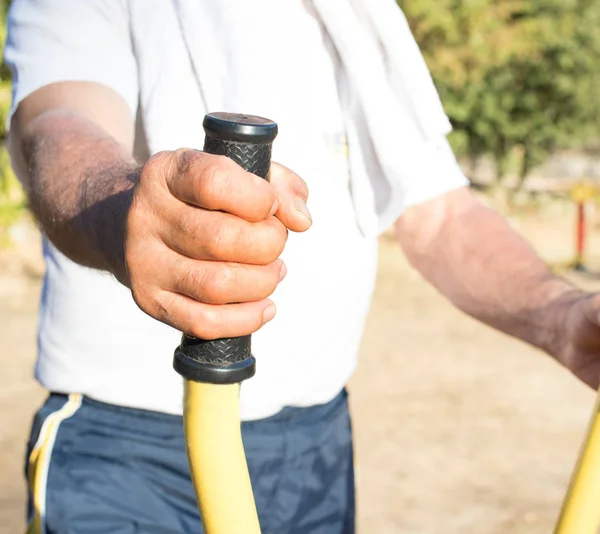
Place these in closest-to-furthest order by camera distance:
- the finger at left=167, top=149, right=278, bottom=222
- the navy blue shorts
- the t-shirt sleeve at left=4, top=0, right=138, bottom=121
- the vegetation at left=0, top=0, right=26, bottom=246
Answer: the finger at left=167, top=149, right=278, bottom=222 → the t-shirt sleeve at left=4, top=0, right=138, bottom=121 → the navy blue shorts → the vegetation at left=0, top=0, right=26, bottom=246

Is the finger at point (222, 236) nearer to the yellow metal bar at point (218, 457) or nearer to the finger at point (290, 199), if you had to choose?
the finger at point (290, 199)

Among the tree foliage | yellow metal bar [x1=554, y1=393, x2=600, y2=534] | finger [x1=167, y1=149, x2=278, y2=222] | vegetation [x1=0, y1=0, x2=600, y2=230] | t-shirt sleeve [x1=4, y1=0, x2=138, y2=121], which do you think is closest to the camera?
finger [x1=167, y1=149, x2=278, y2=222]

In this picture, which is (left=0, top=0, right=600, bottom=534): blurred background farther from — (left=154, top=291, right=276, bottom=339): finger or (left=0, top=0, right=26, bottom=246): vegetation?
(left=154, top=291, right=276, bottom=339): finger

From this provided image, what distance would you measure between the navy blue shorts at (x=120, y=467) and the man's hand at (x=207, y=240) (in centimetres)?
81

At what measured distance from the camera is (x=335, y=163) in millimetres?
1698

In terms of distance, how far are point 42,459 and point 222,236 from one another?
984 mm

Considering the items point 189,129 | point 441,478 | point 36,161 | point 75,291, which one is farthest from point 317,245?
point 441,478

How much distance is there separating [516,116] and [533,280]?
2166cm

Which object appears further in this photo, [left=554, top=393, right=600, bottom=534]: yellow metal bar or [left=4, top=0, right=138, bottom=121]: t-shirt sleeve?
[left=4, top=0, right=138, bottom=121]: t-shirt sleeve

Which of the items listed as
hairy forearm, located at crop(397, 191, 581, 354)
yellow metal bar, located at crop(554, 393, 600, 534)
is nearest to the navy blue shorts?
hairy forearm, located at crop(397, 191, 581, 354)

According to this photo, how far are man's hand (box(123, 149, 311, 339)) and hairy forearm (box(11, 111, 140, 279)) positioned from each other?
90 mm

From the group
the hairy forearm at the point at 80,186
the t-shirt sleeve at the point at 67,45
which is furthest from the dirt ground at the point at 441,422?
the hairy forearm at the point at 80,186

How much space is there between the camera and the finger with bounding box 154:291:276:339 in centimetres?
82

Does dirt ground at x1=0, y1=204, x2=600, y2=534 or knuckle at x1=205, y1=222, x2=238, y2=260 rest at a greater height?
knuckle at x1=205, y1=222, x2=238, y2=260
